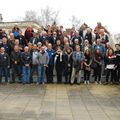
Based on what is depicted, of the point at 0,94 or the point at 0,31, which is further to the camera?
the point at 0,31

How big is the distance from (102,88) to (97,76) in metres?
1.44

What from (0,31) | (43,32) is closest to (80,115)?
(43,32)

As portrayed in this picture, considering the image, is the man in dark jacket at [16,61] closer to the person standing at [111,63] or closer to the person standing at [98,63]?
the person standing at [98,63]

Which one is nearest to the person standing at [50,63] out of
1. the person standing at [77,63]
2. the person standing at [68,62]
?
the person standing at [68,62]

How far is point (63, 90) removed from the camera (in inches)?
663

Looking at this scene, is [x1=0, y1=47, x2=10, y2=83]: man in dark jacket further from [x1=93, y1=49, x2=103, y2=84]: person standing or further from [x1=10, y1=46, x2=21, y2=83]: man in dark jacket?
[x1=93, y1=49, x2=103, y2=84]: person standing

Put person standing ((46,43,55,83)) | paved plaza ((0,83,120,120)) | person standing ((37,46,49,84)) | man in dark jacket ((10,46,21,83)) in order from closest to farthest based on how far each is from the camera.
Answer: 1. paved plaza ((0,83,120,120))
2. person standing ((37,46,49,84))
3. man in dark jacket ((10,46,21,83))
4. person standing ((46,43,55,83))

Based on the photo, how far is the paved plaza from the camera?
37.6 ft

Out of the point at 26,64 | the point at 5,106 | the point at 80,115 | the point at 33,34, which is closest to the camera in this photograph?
the point at 80,115

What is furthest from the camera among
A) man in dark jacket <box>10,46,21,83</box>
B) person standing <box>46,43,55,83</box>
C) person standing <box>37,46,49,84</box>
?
person standing <box>46,43,55,83</box>

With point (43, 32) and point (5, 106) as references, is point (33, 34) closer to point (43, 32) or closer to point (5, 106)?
point (43, 32)

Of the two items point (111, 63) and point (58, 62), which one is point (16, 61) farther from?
point (111, 63)

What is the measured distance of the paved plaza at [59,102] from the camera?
11.5m

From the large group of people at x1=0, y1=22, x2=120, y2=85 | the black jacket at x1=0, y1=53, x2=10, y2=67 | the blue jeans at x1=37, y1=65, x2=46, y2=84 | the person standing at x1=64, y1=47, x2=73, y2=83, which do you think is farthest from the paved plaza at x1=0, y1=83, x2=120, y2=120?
the black jacket at x1=0, y1=53, x2=10, y2=67
